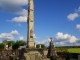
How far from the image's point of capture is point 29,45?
18734 mm

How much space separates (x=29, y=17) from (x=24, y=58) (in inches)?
191

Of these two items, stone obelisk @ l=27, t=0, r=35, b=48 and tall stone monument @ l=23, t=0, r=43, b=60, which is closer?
tall stone monument @ l=23, t=0, r=43, b=60

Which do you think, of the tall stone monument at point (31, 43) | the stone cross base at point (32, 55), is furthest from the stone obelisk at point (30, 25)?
the stone cross base at point (32, 55)

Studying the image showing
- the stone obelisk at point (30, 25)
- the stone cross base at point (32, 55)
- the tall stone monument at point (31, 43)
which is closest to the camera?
the stone cross base at point (32, 55)

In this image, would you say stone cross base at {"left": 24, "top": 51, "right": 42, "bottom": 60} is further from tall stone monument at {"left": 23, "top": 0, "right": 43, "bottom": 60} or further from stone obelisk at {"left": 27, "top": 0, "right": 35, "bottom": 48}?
stone obelisk at {"left": 27, "top": 0, "right": 35, "bottom": 48}

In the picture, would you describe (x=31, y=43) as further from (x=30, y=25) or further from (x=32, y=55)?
(x=30, y=25)

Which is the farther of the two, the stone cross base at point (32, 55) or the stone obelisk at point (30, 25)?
the stone obelisk at point (30, 25)

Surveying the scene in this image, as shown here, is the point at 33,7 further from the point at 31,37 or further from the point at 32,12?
the point at 31,37

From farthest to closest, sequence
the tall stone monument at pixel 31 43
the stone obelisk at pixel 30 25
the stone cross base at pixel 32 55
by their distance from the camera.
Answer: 1. the stone obelisk at pixel 30 25
2. the tall stone monument at pixel 31 43
3. the stone cross base at pixel 32 55

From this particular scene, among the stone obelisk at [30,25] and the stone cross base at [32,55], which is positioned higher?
the stone obelisk at [30,25]

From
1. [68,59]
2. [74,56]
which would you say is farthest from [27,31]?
[74,56]

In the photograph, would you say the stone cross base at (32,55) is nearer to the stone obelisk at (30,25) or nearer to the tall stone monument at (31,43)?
the tall stone monument at (31,43)

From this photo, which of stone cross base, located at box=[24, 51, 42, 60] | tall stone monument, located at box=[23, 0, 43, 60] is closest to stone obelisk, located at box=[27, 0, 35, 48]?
tall stone monument, located at box=[23, 0, 43, 60]

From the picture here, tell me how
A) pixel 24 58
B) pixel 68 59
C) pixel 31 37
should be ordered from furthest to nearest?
pixel 68 59 → pixel 31 37 → pixel 24 58
